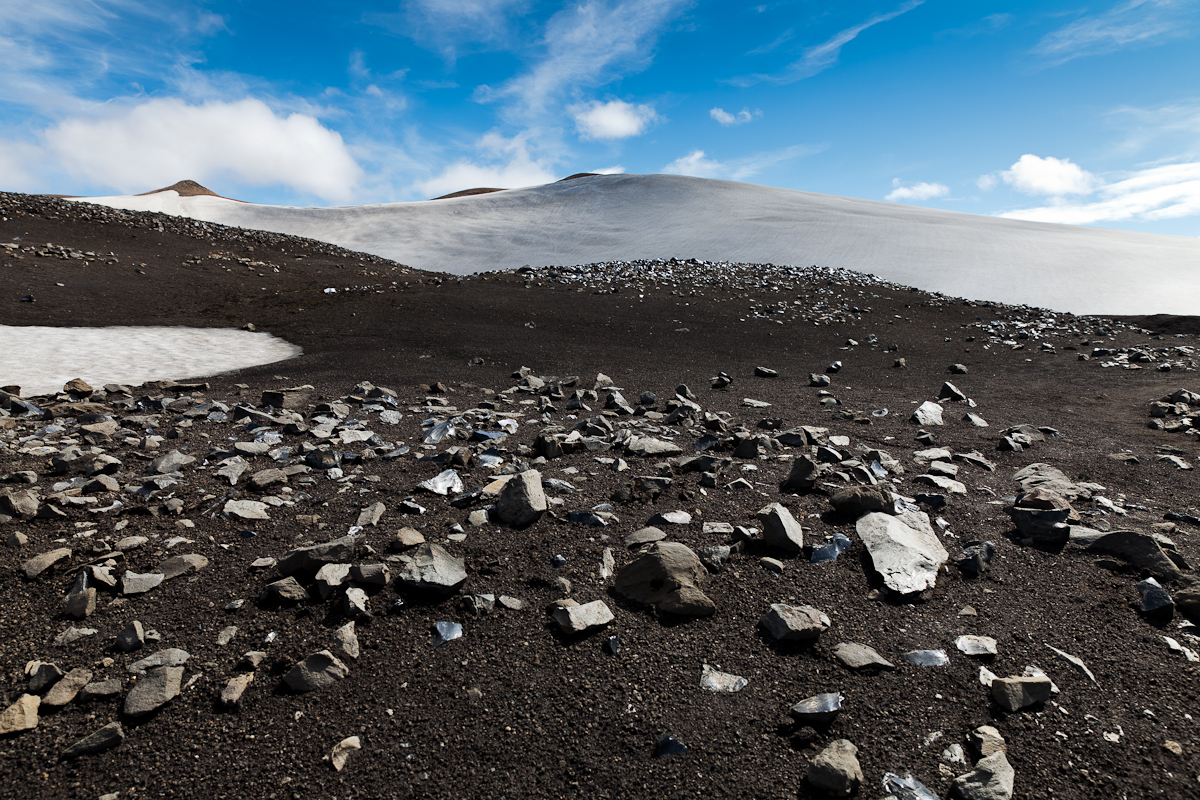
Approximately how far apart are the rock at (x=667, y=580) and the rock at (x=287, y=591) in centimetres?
142

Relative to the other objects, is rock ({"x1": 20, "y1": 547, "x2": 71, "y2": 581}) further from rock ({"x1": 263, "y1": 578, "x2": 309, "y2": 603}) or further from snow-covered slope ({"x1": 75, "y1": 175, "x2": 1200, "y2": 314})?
snow-covered slope ({"x1": 75, "y1": 175, "x2": 1200, "y2": 314})

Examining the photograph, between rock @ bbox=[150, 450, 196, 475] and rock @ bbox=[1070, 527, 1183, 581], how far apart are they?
542 cm

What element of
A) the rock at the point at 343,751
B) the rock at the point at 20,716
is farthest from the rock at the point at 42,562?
the rock at the point at 343,751

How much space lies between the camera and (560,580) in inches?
108

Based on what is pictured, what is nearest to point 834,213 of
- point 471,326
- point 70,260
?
point 471,326

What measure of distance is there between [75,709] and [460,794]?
144 centimetres

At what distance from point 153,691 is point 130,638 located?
35 centimetres

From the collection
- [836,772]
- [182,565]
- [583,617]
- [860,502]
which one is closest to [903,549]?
[860,502]

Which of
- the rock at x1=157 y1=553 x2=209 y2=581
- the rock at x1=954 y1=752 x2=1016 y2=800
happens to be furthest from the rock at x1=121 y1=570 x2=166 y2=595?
the rock at x1=954 y1=752 x2=1016 y2=800

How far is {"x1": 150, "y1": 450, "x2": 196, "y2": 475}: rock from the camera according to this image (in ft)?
12.6

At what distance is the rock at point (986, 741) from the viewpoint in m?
1.88

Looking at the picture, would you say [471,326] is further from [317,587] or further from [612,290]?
[317,587]

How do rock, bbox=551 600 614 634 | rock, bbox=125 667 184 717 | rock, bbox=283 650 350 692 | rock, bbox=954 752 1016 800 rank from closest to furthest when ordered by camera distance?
rock, bbox=954 752 1016 800
rock, bbox=125 667 184 717
rock, bbox=283 650 350 692
rock, bbox=551 600 614 634

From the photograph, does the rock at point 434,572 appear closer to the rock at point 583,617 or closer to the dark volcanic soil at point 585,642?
the dark volcanic soil at point 585,642
